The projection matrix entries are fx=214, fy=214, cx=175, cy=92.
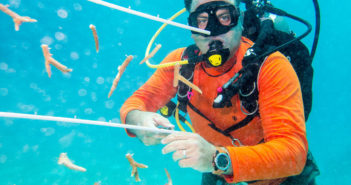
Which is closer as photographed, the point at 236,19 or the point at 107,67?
the point at 236,19

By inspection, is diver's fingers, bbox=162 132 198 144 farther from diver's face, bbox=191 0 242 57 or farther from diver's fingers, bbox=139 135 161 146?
diver's face, bbox=191 0 242 57

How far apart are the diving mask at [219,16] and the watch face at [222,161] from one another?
158 centimetres

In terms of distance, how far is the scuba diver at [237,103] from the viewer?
195 centimetres

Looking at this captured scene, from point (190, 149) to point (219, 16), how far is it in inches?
73.8

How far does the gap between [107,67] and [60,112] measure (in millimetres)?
9909

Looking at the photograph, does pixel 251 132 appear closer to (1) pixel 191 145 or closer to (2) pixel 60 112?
(1) pixel 191 145

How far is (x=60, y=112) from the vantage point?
29.0 m

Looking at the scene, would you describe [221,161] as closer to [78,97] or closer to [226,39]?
[226,39]

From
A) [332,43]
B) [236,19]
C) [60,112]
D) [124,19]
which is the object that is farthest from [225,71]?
[332,43]

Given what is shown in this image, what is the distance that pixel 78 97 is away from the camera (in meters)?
31.2

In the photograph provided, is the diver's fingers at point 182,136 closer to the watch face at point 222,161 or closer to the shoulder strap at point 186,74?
the watch face at point 222,161

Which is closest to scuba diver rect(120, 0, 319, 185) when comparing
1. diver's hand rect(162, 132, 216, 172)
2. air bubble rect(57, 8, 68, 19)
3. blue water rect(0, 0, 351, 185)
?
diver's hand rect(162, 132, 216, 172)

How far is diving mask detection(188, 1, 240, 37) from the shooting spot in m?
2.78

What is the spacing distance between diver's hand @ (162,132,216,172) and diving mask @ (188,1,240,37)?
5.08ft
